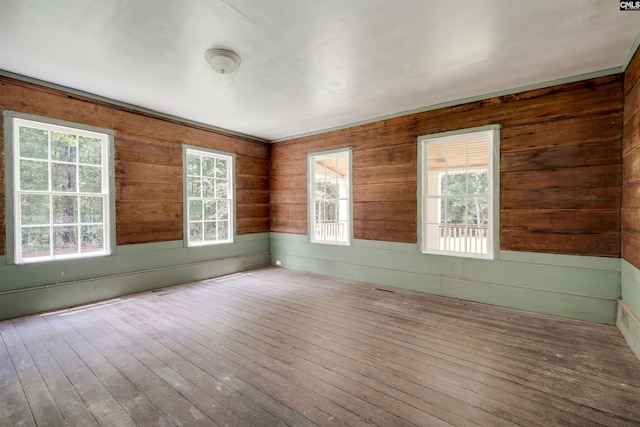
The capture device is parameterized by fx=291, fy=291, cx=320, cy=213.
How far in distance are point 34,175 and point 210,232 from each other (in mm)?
2504

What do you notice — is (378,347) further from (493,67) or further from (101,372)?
(493,67)

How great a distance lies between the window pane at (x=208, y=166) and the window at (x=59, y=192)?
1527mm

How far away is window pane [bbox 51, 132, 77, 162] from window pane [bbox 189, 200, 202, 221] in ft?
5.64

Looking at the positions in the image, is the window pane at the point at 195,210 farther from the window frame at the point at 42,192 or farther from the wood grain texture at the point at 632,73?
the wood grain texture at the point at 632,73

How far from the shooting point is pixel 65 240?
376cm

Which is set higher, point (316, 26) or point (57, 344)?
point (316, 26)

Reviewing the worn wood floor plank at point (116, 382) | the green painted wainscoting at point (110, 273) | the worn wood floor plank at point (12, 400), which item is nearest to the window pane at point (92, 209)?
the green painted wainscoting at point (110, 273)

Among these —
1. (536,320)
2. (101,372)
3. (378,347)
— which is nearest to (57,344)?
(101,372)

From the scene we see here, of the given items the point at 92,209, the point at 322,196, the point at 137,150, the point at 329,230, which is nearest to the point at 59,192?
the point at 92,209

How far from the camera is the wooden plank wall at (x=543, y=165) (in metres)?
3.12

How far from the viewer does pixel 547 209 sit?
3.44 m

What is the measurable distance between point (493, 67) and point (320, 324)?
131 inches

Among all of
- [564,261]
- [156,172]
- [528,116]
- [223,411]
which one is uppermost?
[528,116]

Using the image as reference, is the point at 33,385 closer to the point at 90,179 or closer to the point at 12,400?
the point at 12,400
